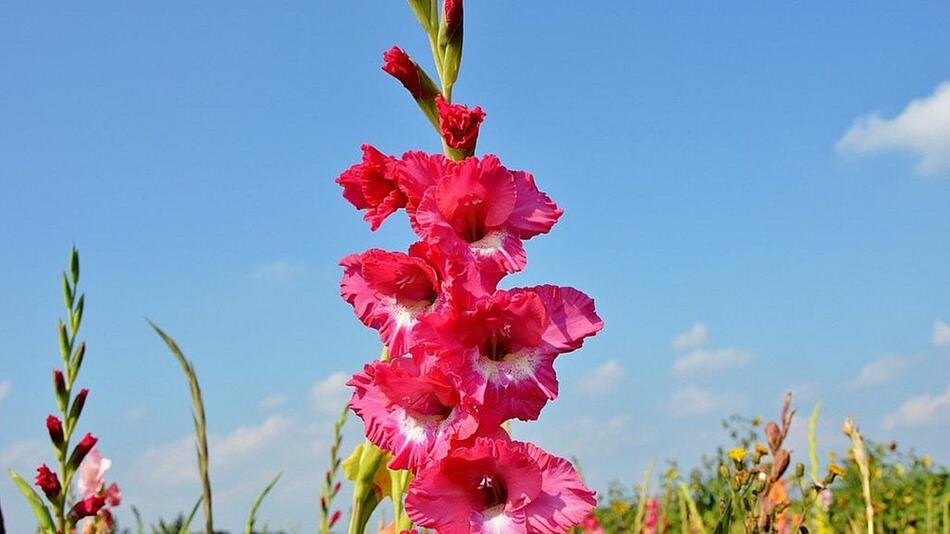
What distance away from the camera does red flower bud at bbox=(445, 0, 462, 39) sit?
5.96 ft

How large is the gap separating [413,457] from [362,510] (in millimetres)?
443

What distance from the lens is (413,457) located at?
5.04 feet

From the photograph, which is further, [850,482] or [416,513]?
[850,482]

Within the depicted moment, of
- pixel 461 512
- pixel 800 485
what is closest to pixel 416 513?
pixel 461 512

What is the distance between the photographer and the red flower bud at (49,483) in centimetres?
228

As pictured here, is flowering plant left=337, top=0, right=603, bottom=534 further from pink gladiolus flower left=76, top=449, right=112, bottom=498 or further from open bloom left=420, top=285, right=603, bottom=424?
pink gladiolus flower left=76, top=449, right=112, bottom=498

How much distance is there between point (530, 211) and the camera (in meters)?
1.62

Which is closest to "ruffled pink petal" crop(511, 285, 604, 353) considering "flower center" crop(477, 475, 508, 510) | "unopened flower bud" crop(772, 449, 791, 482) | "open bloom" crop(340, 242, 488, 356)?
"open bloom" crop(340, 242, 488, 356)

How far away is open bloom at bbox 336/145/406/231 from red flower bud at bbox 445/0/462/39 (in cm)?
31

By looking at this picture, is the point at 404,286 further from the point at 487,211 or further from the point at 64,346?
the point at 64,346

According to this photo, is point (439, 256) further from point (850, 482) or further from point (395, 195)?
point (850, 482)

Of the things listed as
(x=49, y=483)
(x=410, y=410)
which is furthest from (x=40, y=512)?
(x=410, y=410)

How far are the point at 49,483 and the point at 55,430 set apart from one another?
13 centimetres

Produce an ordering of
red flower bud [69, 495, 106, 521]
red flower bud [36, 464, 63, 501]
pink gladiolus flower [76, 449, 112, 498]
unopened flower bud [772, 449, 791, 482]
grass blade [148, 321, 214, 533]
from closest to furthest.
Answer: grass blade [148, 321, 214, 533], unopened flower bud [772, 449, 791, 482], red flower bud [36, 464, 63, 501], red flower bud [69, 495, 106, 521], pink gladiolus flower [76, 449, 112, 498]
